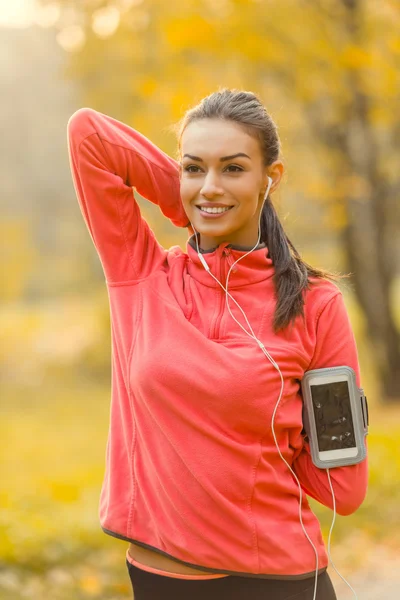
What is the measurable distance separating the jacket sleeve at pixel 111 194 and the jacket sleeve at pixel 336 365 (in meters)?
0.47

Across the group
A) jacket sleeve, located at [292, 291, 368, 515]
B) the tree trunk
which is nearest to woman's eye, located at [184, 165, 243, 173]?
jacket sleeve, located at [292, 291, 368, 515]

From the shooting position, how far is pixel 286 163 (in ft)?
8.60

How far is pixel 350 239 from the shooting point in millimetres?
11289

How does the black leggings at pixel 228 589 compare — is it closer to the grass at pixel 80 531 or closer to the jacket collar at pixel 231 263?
the jacket collar at pixel 231 263

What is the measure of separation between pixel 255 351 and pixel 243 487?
33 centimetres

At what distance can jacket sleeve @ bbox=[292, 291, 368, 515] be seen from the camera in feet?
6.64

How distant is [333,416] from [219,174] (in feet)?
2.23

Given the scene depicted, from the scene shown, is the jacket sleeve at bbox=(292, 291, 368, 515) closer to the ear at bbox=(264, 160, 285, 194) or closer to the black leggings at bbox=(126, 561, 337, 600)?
the black leggings at bbox=(126, 561, 337, 600)

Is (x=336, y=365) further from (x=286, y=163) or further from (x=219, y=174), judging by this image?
(x=286, y=163)

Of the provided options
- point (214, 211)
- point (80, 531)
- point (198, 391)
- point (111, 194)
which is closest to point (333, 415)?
point (198, 391)

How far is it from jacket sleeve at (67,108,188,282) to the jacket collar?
11 centimetres

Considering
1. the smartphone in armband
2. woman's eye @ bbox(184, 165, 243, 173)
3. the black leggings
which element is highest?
woman's eye @ bbox(184, 165, 243, 173)

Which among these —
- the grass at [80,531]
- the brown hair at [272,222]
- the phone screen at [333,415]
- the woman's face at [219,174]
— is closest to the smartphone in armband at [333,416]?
the phone screen at [333,415]

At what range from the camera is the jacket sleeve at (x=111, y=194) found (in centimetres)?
205
